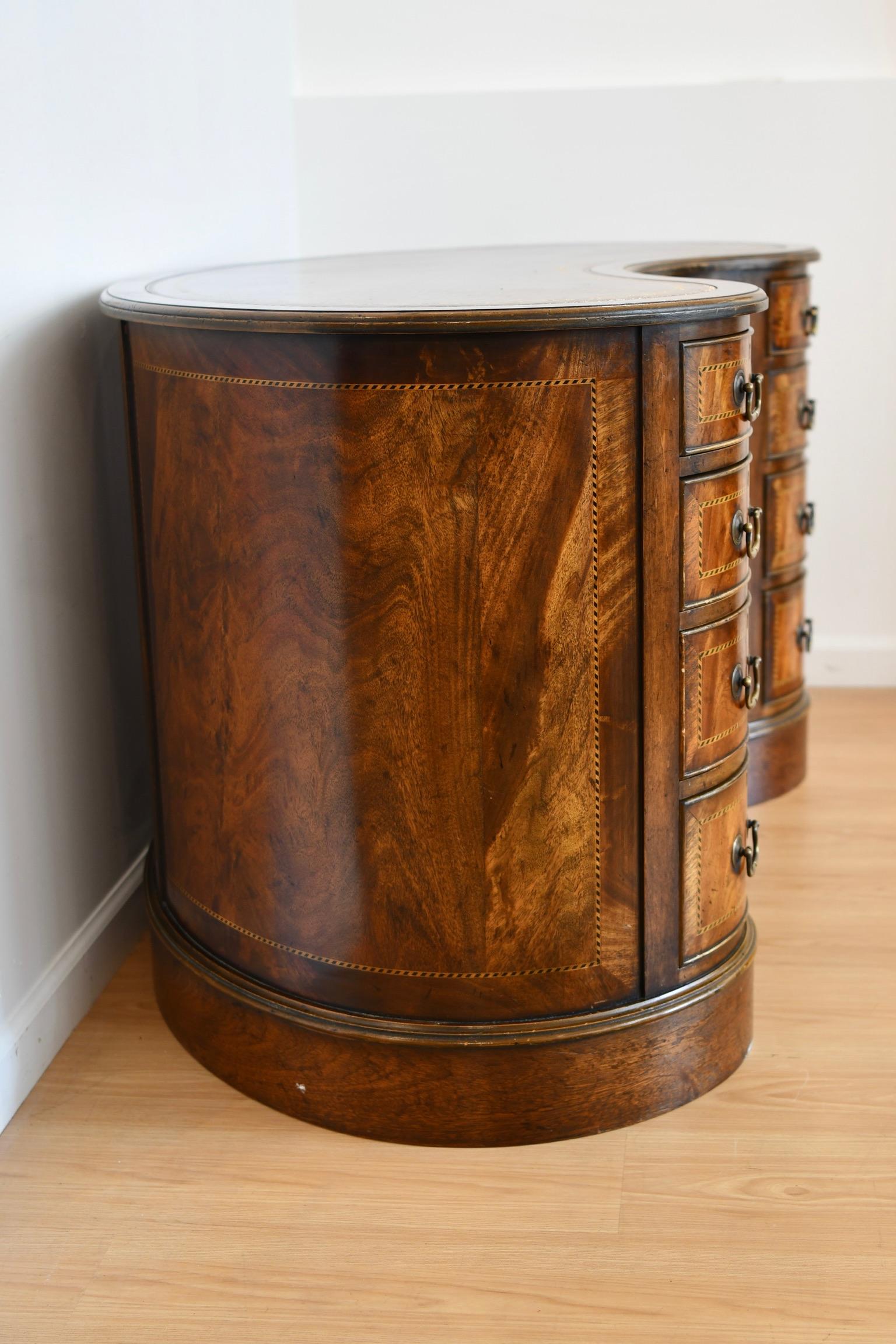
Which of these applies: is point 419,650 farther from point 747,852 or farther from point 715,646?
point 747,852

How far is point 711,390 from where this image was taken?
4.84 feet

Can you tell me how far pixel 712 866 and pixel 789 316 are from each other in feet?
3.68

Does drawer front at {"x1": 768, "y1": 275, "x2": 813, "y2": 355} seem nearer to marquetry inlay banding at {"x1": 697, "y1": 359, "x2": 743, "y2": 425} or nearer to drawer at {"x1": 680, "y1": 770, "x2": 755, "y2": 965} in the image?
marquetry inlay banding at {"x1": 697, "y1": 359, "x2": 743, "y2": 425}

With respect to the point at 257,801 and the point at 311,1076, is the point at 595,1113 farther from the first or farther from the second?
the point at 257,801

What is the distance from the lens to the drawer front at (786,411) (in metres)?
2.34

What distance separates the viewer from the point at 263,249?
112 inches

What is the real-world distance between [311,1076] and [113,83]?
4.56 feet

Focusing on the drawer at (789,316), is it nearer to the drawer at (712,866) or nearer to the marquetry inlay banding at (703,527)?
the marquetry inlay banding at (703,527)

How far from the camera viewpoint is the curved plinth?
5.03 ft

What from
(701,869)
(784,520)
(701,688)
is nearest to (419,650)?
(701,688)

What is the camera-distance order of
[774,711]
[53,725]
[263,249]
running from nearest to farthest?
[53,725]
[774,711]
[263,249]

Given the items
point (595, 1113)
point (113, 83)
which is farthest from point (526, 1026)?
point (113, 83)

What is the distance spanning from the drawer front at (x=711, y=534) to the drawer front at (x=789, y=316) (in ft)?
2.68

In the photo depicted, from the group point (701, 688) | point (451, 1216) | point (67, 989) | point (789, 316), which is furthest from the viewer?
point (789, 316)
